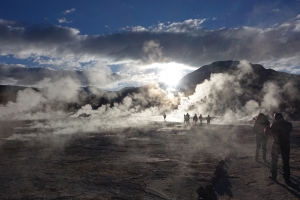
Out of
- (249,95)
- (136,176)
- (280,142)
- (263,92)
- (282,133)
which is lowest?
(136,176)

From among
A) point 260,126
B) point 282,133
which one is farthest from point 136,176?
point 260,126

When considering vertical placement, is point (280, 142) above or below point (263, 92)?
below

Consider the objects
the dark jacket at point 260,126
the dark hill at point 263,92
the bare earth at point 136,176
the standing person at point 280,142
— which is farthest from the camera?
the dark hill at point 263,92

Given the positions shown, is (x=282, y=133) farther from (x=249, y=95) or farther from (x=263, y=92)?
(x=263, y=92)

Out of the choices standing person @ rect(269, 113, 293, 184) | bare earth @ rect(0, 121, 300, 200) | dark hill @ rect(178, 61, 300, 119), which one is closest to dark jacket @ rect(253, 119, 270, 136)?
bare earth @ rect(0, 121, 300, 200)

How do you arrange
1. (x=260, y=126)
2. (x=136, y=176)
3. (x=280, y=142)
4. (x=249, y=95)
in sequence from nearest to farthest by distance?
(x=280, y=142), (x=136, y=176), (x=260, y=126), (x=249, y=95)

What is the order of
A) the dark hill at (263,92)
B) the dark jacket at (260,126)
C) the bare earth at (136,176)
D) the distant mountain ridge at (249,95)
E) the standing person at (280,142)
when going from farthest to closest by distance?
the distant mountain ridge at (249,95), the dark hill at (263,92), the dark jacket at (260,126), the standing person at (280,142), the bare earth at (136,176)

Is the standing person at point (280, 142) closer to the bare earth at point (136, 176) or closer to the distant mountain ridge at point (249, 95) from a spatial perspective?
the bare earth at point (136, 176)

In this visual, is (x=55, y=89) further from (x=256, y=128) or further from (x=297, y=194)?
(x=297, y=194)

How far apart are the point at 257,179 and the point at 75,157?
260 inches

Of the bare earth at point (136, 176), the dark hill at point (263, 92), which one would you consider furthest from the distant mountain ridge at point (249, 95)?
the bare earth at point (136, 176)

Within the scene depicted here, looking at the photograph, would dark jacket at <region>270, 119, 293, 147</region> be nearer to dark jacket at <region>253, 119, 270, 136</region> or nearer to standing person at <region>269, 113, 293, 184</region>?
standing person at <region>269, 113, 293, 184</region>

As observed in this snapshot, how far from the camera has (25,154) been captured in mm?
10594

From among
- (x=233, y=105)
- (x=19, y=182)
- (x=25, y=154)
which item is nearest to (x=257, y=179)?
(x=19, y=182)
